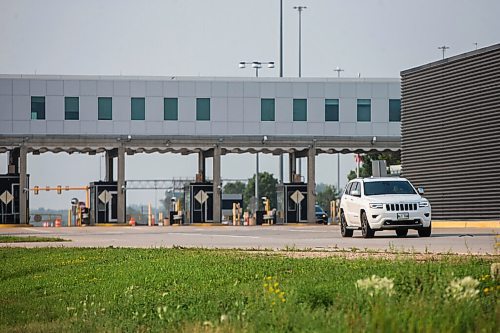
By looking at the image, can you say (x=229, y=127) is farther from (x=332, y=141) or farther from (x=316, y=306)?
(x=316, y=306)

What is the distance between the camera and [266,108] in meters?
67.8

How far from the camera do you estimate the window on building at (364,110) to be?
68.8 meters

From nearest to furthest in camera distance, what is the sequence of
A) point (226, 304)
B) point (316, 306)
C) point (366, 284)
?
point (366, 284)
point (316, 306)
point (226, 304)

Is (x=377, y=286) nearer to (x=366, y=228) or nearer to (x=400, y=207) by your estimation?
(x=400, y=207)

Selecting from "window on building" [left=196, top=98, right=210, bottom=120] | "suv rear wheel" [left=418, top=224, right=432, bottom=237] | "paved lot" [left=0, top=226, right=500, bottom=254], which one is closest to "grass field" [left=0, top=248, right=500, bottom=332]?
"paved lot" [left=0, top=226, right=500, bottom=254]

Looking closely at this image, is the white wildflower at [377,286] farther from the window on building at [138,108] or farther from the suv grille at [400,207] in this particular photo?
the window on building at [138,108]

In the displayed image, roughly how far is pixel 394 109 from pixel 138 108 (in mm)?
15592

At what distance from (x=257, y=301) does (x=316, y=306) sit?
695 mm

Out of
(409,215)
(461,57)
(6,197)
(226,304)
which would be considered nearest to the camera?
(226,304)

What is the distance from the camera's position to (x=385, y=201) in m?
33.4

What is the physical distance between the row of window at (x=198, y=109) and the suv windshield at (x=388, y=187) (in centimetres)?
3309

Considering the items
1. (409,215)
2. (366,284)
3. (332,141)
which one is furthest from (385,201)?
(332,141)

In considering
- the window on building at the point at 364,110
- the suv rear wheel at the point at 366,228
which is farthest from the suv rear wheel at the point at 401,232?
the window on building at the point at 364,110

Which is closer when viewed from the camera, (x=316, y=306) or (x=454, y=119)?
(x=316, y=306)
